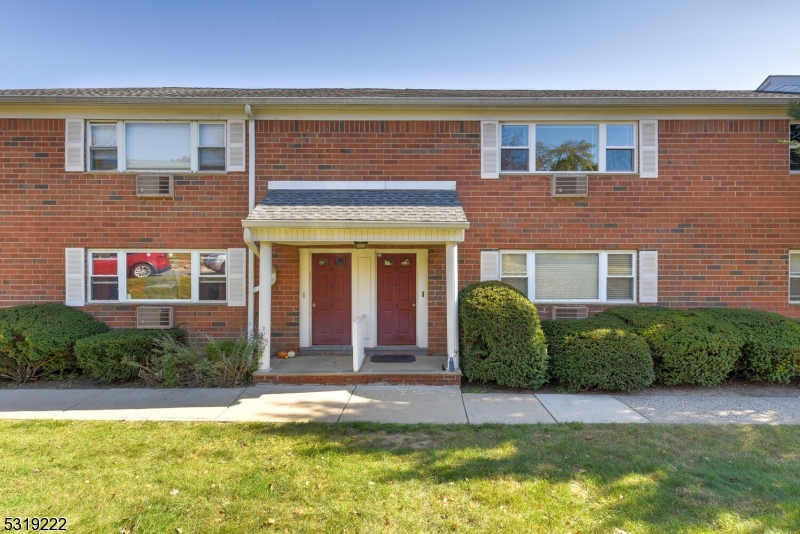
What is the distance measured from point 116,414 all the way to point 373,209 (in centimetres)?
489

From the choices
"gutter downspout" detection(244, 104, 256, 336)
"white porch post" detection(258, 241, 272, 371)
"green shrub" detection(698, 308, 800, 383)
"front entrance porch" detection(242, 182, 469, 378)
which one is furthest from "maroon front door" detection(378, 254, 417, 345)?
"green shrub" detection(698, 308, 800, 383)

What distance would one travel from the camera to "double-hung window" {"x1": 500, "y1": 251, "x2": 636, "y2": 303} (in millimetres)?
7777

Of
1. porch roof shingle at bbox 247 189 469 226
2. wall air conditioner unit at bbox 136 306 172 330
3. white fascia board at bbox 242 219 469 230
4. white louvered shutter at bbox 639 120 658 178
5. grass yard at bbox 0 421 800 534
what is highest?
white louvered shutter at bbox 639 120 658 178

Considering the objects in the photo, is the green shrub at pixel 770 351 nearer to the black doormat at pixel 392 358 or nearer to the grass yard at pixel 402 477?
the grass yard at pixel 402 477

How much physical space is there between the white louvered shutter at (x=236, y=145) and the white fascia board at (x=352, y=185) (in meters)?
0.70

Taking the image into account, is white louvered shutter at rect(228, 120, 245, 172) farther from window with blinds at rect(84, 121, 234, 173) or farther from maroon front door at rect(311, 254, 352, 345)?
maroon front door at rect(311, 254, 352, 345)

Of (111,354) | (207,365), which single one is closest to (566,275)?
(207,365)

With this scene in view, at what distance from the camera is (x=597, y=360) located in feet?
20.1

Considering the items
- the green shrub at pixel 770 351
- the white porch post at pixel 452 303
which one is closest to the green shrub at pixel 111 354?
the white porch post at pixel 452 303

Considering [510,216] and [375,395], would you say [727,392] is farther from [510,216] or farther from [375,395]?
[375,395]

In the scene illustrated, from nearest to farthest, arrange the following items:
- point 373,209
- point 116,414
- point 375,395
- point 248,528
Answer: point 248,528 < point 116,414 < point 375,395 < point 373,209

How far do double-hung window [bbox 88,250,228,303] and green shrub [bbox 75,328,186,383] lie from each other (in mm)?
1128

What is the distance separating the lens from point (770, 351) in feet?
20.8

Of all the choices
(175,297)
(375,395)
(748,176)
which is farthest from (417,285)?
(748,176)
